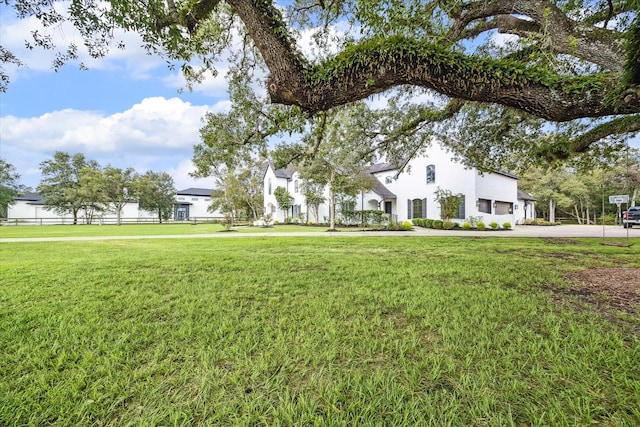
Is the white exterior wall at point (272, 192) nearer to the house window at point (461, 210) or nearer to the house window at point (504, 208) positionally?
the house window at point (461, 210)

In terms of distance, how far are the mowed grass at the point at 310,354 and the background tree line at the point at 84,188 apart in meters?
29.2

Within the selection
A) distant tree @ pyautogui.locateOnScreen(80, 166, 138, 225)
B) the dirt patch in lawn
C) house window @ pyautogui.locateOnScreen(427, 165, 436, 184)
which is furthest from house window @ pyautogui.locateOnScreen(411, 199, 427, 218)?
distant tree @ pyautogui.locateOnScreen(80, 166, 138, 225)

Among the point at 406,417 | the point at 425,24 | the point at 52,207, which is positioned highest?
the point at 425,24

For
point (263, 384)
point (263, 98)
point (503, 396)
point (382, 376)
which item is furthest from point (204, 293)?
point (263, 98)

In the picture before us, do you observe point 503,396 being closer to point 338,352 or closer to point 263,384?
point 338,352

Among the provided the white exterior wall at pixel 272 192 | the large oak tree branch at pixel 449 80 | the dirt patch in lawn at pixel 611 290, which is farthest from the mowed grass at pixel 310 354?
the white exterior wall at pixel 272 192

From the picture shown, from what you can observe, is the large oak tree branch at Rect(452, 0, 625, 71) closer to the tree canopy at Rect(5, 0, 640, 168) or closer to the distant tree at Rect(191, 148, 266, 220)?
the tree canopy at Rect(5, 0, 640, 168)

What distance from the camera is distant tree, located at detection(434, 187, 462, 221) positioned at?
16.6 meters

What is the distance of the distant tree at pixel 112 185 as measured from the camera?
27.2 metres

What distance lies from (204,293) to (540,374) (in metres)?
3.50

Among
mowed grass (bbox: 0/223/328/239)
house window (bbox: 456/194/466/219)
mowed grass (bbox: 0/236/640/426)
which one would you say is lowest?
mowed grass (bbox: 0/236/640/426)

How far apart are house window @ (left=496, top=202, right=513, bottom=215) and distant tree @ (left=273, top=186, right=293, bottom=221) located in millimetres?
16259

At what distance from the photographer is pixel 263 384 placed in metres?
1.82

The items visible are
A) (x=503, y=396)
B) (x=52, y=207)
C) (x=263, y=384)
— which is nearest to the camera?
(x=503, y=396)
